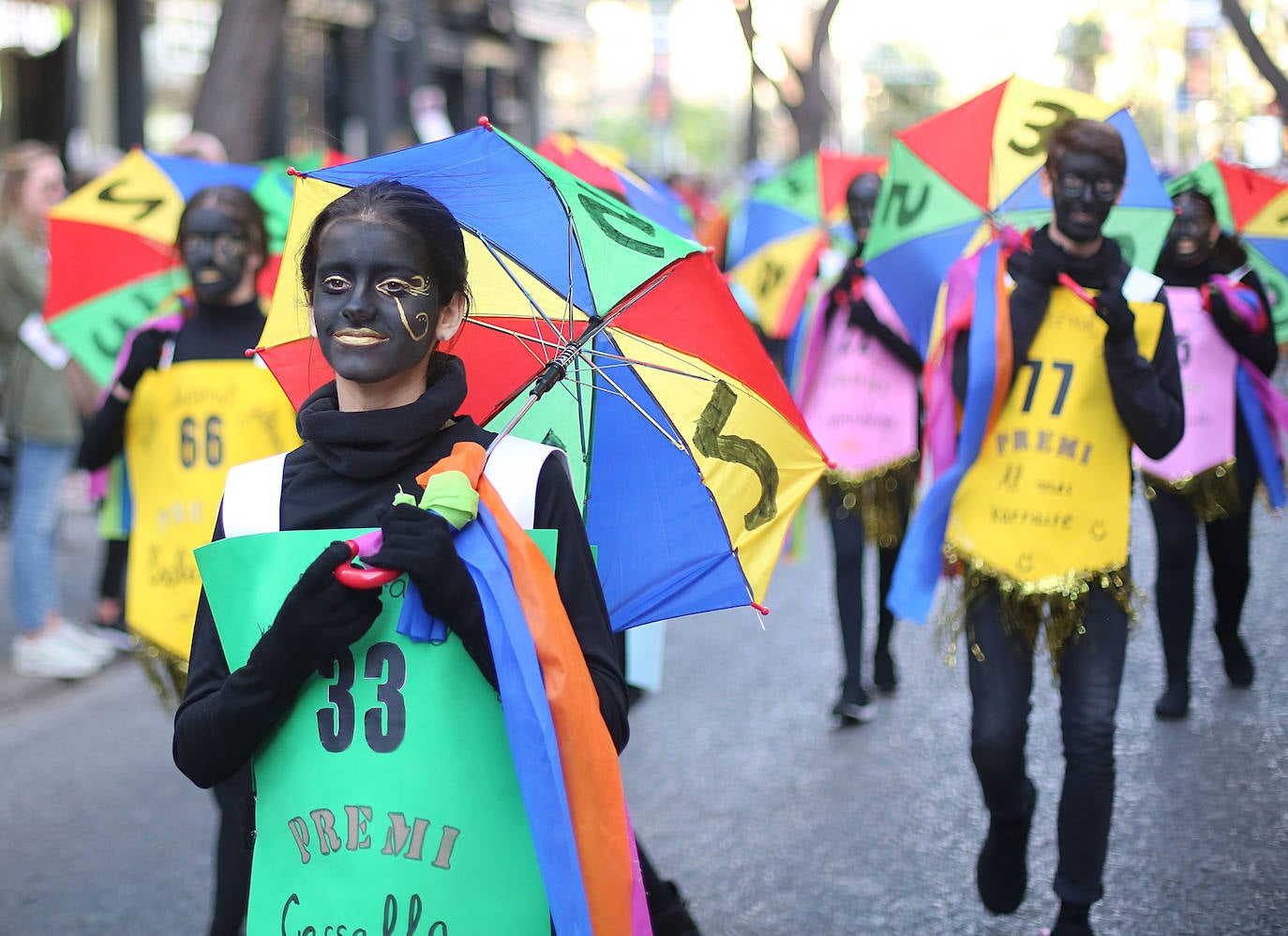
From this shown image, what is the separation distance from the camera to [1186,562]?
18.8ft

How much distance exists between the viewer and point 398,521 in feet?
6.82

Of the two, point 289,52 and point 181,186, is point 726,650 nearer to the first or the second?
point 181,186

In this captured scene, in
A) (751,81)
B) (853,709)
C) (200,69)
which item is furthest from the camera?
(751,81)

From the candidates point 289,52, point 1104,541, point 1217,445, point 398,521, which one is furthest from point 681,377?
point 289,52

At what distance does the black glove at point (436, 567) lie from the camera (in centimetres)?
205

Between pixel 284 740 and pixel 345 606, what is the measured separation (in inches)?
10.3

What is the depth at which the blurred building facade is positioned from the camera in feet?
48.6

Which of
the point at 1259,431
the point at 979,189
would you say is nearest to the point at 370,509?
the point at 979,189

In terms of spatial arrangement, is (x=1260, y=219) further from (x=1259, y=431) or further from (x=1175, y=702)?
(x=1175, y=702)

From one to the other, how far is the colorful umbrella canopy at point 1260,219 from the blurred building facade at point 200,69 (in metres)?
5.69

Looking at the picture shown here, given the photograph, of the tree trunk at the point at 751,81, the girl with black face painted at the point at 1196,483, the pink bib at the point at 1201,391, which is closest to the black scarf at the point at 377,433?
the pink bib at the point at 1201,391

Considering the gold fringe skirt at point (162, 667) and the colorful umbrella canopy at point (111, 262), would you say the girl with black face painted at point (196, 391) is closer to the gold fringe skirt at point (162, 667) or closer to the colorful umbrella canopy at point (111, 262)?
the gold fringe skirt at point (162, 667)

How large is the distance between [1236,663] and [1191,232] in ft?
5.83

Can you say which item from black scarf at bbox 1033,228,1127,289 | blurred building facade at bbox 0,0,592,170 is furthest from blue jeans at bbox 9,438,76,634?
black scarf at bbox 1033,228,1127,289
